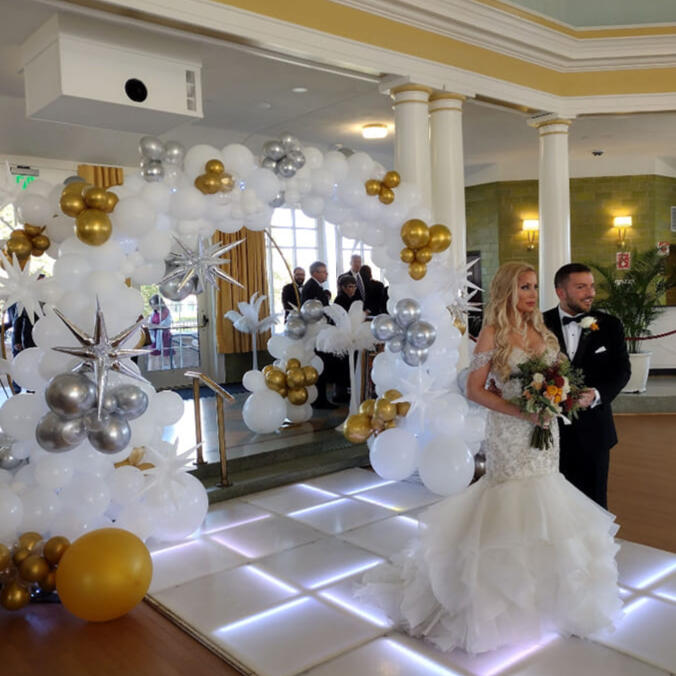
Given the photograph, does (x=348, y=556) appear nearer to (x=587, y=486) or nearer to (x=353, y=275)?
(x=587, y=486)

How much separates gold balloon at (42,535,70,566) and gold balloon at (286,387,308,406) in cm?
329

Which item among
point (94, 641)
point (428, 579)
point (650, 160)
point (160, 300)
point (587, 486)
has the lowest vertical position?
point (94, 641)

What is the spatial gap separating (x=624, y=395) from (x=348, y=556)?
5.41 meters

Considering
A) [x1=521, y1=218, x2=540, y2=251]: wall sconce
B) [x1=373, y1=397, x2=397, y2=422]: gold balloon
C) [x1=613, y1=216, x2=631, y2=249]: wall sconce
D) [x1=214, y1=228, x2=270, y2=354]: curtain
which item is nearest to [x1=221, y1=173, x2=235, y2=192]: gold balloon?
[x1=373, y1=397, x2=397, y2=422]: gold balloon

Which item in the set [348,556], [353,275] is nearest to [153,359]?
[353,275]

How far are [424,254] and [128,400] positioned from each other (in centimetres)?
245

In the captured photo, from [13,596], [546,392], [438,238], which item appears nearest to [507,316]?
[546,392]

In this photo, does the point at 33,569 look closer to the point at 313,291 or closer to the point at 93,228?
the point at 93,228

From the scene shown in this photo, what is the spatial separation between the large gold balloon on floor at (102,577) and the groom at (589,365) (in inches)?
84.4

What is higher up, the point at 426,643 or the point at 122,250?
the point at 122,250

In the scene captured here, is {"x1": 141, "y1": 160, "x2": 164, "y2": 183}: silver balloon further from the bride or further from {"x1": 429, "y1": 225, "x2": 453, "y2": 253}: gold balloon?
the bride

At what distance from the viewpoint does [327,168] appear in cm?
487

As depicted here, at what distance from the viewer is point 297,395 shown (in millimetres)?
6695

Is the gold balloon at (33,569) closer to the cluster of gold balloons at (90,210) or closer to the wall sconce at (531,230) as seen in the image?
the cluster of gold balloons at (90,210)
